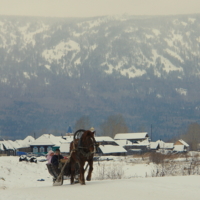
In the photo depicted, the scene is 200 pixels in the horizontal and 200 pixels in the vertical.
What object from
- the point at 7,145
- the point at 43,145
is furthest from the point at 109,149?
the point at 7,145

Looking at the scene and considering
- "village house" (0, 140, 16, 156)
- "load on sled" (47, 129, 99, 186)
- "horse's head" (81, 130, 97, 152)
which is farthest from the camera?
"village house" (0, 140, 16, 156)

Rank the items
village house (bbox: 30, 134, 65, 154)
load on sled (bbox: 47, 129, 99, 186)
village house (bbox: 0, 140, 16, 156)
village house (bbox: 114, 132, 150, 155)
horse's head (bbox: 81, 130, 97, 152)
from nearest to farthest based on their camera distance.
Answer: horse's head (bbox: 81, 130, 97, 152), load on sled (bbox: 47, 129, 99, 186), village house (bbox: 0, 140, 16, 156), village house (bbox: 30, 134, 65, 154), village house (bbox: 114, 132, 150, 155)

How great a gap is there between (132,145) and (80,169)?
147 m

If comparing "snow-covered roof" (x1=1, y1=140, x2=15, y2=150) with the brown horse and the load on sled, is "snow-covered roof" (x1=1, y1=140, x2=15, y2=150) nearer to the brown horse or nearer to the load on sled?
the load on sled

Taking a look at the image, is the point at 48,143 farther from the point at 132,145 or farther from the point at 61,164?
the point at 61,164

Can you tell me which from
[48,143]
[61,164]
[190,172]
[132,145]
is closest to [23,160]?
[190,172]

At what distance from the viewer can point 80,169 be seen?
2111 centimetres

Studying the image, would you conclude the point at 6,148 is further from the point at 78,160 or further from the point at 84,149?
the point at 84,149

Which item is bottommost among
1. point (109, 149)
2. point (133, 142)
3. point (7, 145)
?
point (109, 149)

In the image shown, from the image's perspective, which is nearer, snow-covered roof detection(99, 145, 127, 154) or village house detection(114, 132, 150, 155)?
snow-covered roof detection(99, 145, 127, 154)

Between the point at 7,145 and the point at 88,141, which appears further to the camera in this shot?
the point at 7,145

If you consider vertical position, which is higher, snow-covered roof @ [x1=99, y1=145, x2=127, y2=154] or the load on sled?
the load on sled

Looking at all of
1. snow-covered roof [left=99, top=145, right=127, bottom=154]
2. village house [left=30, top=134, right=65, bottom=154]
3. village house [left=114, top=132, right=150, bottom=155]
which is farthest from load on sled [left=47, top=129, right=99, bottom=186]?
village house [left=114, top=132, right=150, bottom=155]

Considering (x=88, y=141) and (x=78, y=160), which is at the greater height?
(x=88, y=141)
